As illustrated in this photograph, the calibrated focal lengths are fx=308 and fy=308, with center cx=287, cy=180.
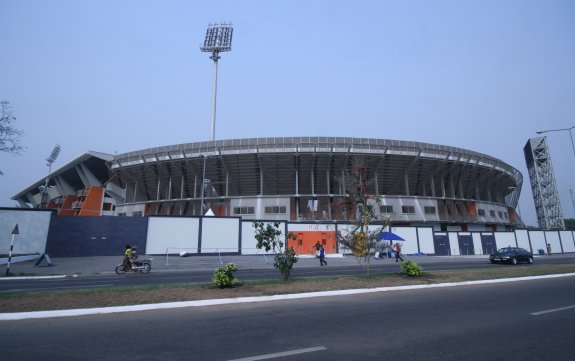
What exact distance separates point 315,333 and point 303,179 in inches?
1533

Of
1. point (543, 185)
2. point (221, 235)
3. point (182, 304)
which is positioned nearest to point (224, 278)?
point (182, 304)

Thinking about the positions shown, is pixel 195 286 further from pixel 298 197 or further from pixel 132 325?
pixel 298 197

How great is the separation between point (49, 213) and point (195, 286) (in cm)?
2032

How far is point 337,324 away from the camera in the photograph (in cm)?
600

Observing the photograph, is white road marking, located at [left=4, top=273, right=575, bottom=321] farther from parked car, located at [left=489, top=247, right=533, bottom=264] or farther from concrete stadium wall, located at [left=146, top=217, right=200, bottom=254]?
concrete stadium wall, located at [left=146, top=217, right=200, bottom=254]

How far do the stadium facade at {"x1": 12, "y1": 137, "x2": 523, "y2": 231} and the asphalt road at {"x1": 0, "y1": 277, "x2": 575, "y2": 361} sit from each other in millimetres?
31021

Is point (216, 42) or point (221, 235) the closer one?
Result: point (221, 235)

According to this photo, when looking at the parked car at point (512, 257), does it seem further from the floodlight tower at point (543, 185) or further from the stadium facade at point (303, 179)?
the floodlight tower at point (543, 185)

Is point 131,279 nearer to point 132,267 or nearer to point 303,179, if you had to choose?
point 132,267

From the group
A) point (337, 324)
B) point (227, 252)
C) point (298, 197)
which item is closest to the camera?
point (337, 324)

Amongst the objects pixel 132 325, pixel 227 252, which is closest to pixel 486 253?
pixel 227 252

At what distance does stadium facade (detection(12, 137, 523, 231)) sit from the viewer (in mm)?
40781

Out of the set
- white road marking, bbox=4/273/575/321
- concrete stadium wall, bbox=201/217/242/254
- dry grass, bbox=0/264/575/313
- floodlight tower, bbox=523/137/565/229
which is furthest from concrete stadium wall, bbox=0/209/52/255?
floodlight tower, bbox=523/137/565/229

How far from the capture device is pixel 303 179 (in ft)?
145
